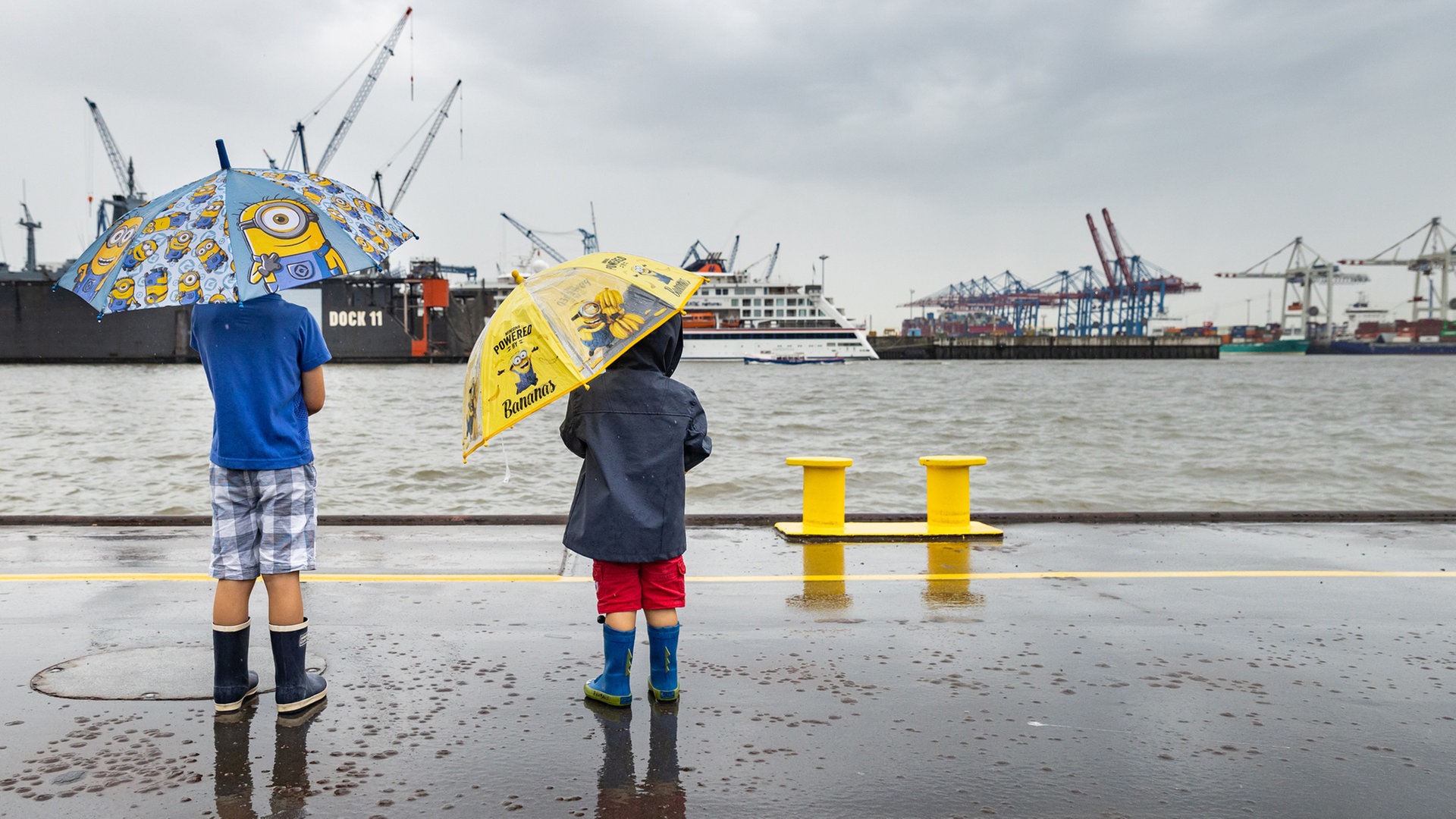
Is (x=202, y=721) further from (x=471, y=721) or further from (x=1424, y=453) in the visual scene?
(x=1424, y=453)

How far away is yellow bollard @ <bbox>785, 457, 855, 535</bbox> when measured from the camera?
7098mm

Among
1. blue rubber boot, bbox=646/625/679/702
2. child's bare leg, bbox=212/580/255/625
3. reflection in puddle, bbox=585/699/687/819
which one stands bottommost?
reflection in puddle, bbox=585/699/687/819

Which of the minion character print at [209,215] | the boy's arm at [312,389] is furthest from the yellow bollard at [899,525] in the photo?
the minion character print at [209,215]

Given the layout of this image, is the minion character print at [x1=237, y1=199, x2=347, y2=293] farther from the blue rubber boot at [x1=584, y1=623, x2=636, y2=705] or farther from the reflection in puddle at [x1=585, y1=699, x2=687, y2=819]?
the reflection in puddle at [x1=585, y1=699, x2=687, y2=819]

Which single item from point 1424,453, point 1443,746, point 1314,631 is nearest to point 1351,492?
point 1424,453

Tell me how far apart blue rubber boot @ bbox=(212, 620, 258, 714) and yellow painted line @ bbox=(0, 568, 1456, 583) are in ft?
7.09

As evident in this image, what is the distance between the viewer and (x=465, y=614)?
4.96 metres

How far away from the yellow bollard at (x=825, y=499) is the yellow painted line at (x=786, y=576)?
1.24 m

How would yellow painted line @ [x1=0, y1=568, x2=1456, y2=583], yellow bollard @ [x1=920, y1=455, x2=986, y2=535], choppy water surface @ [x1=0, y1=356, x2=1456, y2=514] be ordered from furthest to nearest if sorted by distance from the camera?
1. choppy water surface @ [x1=0, y1=356, x2=1456, y2=514]
2. yellow bollard @ [x1=920, y1=455, x2=986, y2=535]
3. yellow painted line @ [x1=0, y1=568, x2=1456, y2=583]

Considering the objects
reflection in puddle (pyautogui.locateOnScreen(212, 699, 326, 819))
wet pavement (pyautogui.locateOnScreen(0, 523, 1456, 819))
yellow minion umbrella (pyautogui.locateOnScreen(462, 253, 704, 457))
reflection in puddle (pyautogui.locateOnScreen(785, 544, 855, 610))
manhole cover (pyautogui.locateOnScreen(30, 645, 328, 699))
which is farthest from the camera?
reflection in puddle (pyautogui.locateOnScreen(785, 544, 855, 610))

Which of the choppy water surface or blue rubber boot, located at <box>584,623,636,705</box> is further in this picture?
the choppy water surface

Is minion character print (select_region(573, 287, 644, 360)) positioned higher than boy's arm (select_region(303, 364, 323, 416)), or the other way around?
minion character print (select_region(573, 287, 644, 360))

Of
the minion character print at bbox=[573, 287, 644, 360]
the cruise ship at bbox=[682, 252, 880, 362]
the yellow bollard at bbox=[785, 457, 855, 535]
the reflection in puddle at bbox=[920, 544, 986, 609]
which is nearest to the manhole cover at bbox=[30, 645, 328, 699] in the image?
the minion character print at bbox=[573, 287, 644, 360]

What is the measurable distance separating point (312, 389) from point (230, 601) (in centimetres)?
75
